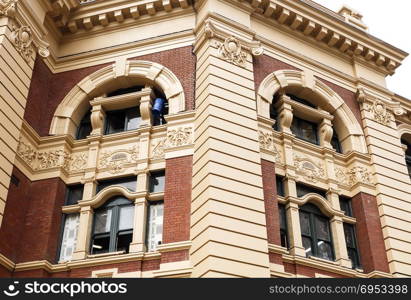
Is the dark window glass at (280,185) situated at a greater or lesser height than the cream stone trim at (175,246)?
greater

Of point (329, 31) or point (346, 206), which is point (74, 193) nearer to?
point (346, 206)

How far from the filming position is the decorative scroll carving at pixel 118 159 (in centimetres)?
1899

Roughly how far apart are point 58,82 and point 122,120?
293 cm

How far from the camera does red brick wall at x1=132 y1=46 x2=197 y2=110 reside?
19.4m

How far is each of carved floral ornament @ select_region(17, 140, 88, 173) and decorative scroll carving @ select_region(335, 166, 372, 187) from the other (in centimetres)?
923

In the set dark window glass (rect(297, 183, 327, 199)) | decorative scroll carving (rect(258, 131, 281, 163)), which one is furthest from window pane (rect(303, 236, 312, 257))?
decorative scroll carving (rect(258, 131, 281, 163))

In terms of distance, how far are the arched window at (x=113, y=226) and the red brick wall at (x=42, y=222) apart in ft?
4.09

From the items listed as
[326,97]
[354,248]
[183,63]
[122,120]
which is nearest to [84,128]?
[122,120]

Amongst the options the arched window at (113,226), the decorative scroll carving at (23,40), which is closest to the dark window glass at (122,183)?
the arched window at (113,226)

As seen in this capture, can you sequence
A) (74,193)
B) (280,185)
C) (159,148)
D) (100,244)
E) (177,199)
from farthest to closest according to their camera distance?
(74,193), (280,185), (159,148), (100,244), (177,199)

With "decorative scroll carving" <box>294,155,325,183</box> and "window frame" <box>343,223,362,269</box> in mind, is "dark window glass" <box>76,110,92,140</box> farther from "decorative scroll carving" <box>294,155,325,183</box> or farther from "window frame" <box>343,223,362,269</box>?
"window frame" <box>343,223,362,269</box>

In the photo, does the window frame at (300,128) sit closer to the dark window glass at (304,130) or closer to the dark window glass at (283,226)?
the dark window glass at (304,130)

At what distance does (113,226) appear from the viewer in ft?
59.4

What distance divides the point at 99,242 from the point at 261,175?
222 inches
